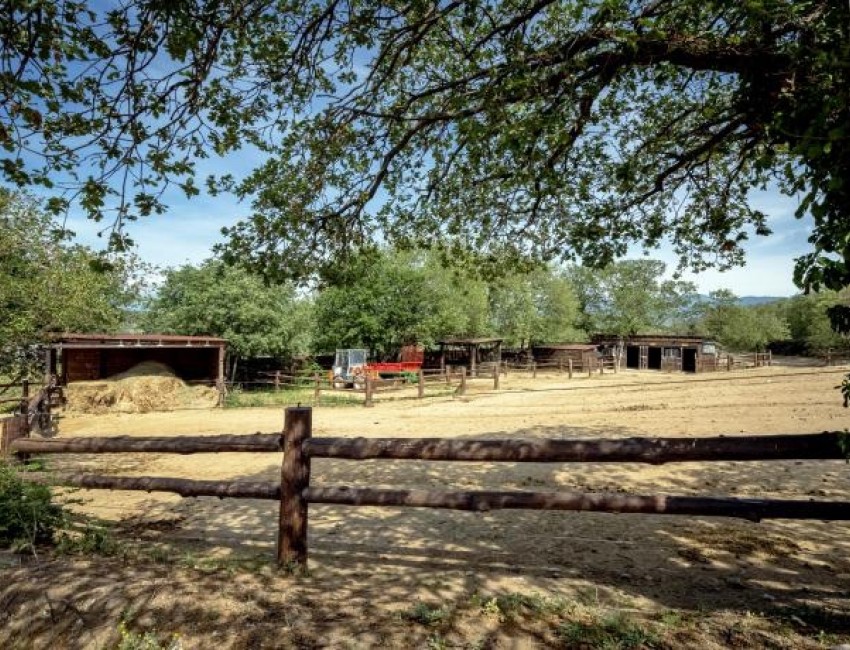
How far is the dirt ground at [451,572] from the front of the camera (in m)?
2.96

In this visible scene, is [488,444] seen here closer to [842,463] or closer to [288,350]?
[842,463]

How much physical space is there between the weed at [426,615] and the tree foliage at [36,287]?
3632 mm

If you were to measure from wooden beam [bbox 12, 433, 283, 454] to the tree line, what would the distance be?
1.77 meters

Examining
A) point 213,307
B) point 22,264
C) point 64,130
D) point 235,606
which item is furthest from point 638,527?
point 213,307

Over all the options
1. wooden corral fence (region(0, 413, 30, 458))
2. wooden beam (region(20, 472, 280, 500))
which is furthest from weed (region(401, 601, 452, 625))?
wooden corral fence (region(0, 413, 30, 458))

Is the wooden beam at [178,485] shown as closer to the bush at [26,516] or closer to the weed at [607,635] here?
the bush at [26,516]

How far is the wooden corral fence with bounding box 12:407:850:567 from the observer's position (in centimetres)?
356

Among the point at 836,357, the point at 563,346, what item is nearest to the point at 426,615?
the point at 563,346

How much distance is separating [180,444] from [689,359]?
49302 mm

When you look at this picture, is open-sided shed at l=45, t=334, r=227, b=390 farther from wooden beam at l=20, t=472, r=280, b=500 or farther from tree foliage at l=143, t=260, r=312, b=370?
wooden beam at l=20, t=472, r=280, b=500

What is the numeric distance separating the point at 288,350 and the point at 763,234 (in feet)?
89.4

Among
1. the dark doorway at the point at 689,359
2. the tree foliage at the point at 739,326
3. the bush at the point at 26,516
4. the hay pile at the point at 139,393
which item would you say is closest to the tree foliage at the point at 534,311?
the dark doorway at the point at 689,359

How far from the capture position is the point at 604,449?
3.76 metres

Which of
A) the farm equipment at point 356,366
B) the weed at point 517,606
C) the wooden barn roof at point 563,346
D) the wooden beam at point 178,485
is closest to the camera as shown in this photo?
the weed at point 517,606
